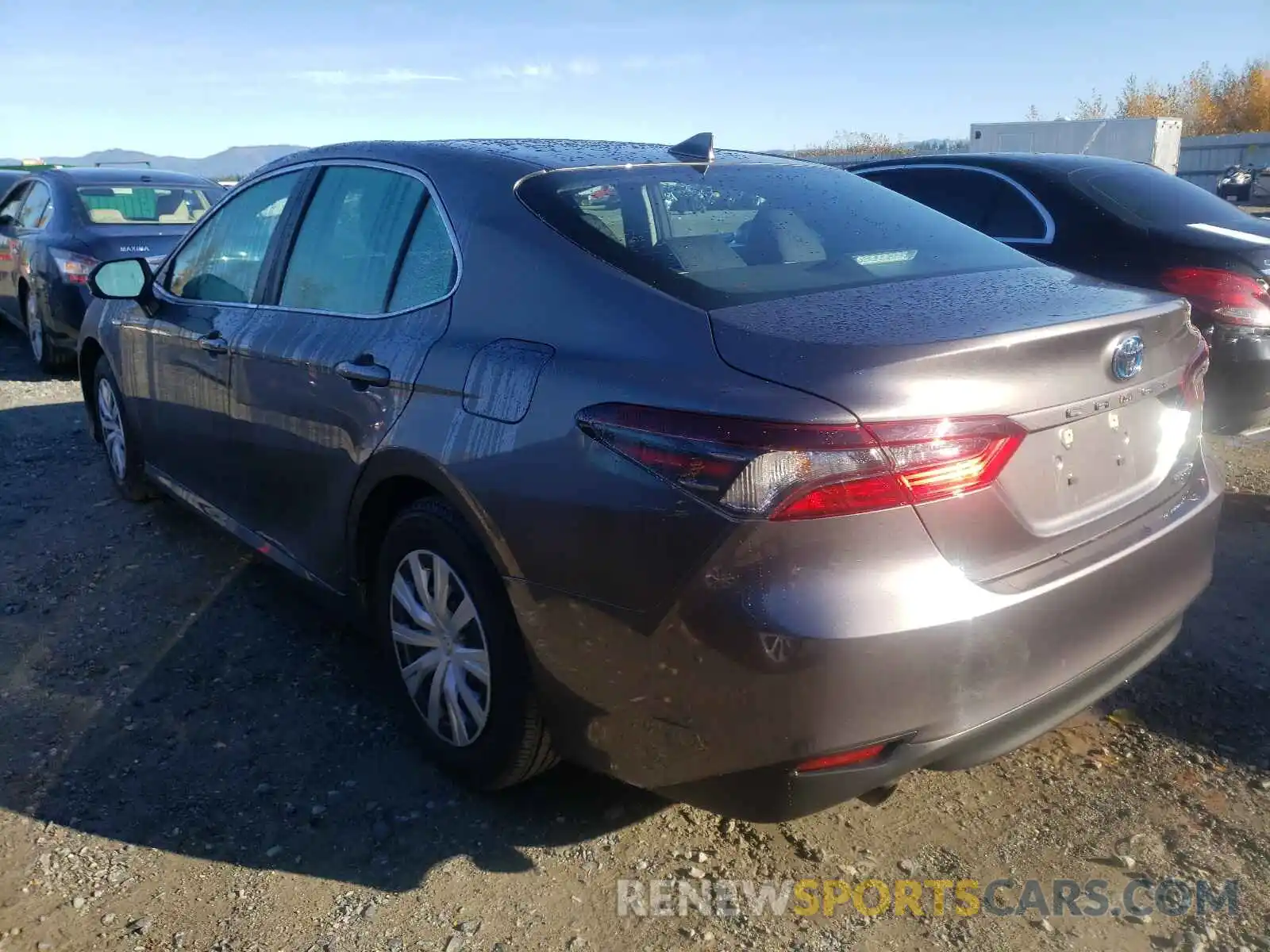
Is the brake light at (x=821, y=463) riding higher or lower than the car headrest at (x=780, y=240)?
lower

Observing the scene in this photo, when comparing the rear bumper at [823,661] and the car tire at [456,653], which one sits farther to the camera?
the car tire at [456,653]

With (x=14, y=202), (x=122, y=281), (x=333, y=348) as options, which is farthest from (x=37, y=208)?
(x=333, y=348)

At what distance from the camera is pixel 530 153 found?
3.03m

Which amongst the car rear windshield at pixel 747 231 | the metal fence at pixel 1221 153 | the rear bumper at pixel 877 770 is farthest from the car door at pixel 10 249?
the metal fence at pixel 1221 153

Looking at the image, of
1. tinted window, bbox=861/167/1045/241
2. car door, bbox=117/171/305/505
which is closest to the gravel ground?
car door, bbox=117/171/305/505

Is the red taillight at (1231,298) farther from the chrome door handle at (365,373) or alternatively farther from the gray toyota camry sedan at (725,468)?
the chrome door handle at (365,373)

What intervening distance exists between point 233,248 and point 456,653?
2128 mm

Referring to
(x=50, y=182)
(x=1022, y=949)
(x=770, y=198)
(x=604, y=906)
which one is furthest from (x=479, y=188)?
(x=50, y=182)

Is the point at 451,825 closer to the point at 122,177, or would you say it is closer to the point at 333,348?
the point at 333,348

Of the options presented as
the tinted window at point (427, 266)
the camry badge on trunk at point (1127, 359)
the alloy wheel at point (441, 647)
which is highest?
the tinted window at point (427, 266)

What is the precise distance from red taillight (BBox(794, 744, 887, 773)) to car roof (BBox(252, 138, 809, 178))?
169cm

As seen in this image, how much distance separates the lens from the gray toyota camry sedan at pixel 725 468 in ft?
6.59

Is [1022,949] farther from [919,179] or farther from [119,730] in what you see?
[919,179]

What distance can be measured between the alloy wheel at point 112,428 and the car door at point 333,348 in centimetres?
159
